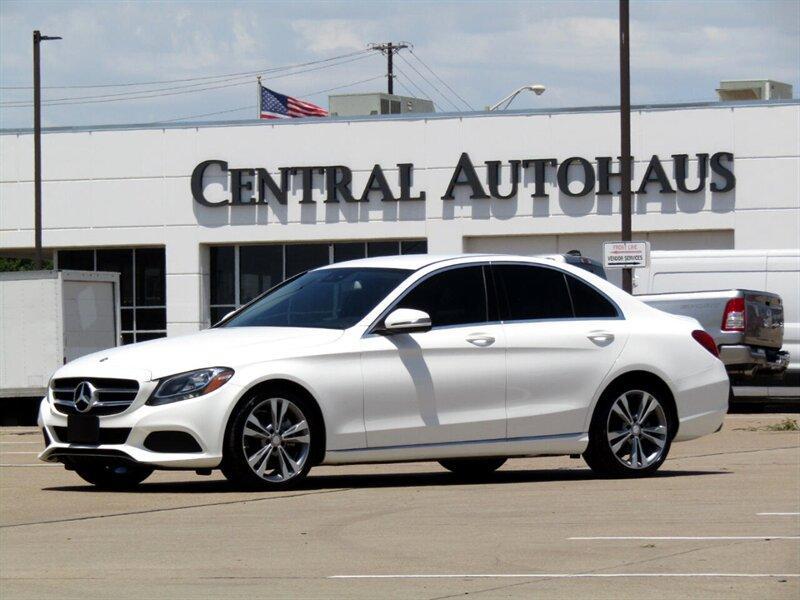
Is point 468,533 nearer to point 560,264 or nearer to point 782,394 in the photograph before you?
point 560,264

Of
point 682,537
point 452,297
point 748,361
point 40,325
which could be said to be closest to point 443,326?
point 452,297

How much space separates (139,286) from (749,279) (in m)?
19.7

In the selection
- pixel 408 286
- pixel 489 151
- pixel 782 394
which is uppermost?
pixel 489 151

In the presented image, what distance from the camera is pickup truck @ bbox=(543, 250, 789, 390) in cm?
2048

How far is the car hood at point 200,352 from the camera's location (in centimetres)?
1115

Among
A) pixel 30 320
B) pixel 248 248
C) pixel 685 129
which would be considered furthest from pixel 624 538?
pixel 248 248

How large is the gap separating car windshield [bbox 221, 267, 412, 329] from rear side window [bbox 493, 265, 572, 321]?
78cm

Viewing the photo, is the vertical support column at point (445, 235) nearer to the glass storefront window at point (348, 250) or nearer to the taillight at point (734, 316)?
the glass storefront window at point (348, 250)

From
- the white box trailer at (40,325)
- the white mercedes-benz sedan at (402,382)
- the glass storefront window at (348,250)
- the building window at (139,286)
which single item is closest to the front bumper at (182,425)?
the white mercedes-benz sedan at (402,382)

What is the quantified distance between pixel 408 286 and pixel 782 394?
14.2 metres

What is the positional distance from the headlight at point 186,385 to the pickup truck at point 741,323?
9.48 metres

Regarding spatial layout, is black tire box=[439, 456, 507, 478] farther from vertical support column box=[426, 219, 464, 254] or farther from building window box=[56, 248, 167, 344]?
building window box=[56, 248, 167, 344]

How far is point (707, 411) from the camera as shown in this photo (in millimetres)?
12992

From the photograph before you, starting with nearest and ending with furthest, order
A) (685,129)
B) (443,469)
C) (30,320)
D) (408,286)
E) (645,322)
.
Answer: (408,286) → (645,322) → (443,469) → (30,320) → (685,129)
